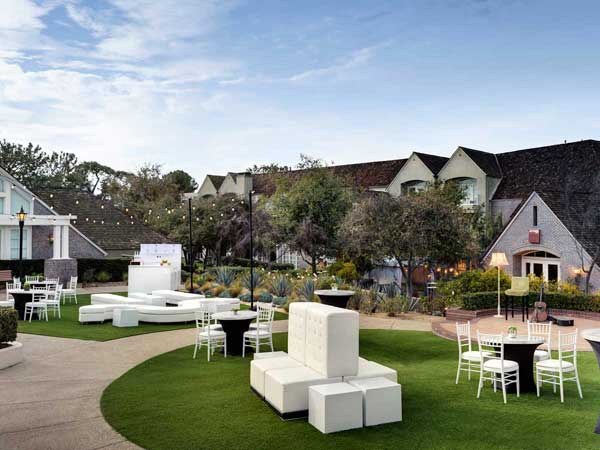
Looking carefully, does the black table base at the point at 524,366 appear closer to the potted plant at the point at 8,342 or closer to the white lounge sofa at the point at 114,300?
the potted plant at the point at 8,342

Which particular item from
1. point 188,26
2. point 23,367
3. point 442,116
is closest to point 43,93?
point 188,26

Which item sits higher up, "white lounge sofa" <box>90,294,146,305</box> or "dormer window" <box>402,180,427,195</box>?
"dormer window" <box>402,180,427,195</box>

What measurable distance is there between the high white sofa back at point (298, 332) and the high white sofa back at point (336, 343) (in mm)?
572

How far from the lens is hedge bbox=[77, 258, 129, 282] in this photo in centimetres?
2817

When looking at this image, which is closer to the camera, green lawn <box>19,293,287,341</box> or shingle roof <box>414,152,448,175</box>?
green lawn <box>19,293,287,341</box>

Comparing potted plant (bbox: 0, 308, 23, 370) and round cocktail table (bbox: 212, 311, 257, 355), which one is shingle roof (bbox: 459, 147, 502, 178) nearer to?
round cocktail table (bbox: 212, 311, 257, 355)

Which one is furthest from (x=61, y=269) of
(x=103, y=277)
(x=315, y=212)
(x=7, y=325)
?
(x=7, y=325)

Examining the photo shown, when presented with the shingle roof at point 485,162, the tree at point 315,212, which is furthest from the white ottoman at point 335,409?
the shingle roof at point 485,162

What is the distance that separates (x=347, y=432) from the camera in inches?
271

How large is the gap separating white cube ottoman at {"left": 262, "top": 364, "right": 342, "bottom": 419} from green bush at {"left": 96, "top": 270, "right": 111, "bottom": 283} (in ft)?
74.6

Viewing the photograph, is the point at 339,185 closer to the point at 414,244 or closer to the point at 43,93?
the point at 414,244

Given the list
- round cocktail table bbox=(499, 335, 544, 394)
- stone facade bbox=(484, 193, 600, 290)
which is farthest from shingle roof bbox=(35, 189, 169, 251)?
round cocktail table bbox=(499, 335, 544, 394)

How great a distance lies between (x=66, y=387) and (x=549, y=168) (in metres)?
32.1

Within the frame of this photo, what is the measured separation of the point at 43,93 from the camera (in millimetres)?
20719
